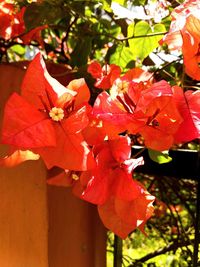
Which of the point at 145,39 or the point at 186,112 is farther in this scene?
the point at 145,39

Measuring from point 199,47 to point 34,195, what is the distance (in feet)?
1.02

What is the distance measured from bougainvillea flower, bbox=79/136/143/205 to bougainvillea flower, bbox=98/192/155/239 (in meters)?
0.01

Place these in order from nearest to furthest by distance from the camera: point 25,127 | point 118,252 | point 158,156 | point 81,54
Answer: point 25,127 < point 158,156 < point 81,54 < point 118,252

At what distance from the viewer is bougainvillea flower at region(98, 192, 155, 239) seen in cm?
36

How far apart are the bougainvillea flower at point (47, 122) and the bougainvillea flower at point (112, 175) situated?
2 cm

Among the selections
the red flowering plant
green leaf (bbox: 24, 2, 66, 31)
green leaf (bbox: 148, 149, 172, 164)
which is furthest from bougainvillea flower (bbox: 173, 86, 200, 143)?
green leaf (bbox: 24, 2, 66, 31)

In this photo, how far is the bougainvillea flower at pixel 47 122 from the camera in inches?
12.6

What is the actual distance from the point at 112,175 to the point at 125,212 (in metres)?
0.03

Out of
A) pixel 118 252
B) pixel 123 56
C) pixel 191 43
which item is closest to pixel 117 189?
pixel 191 43

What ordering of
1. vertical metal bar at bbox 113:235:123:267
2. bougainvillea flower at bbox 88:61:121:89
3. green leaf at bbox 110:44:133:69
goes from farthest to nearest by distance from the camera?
vertical metal bar at bbox 113:235:123:267, green leaf at bbox 110:44:133:69, bougainvillea flower at bbox 88:61:121:89

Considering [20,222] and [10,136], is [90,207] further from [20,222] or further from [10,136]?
[10,136]

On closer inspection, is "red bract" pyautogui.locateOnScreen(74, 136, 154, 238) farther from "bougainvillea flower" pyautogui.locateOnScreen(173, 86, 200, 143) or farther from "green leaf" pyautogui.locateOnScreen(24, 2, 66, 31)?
"green leaf" pyautogui.locateOnScreen(24, 2, 66, 31)

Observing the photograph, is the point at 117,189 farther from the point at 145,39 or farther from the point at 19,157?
the point at 145,39

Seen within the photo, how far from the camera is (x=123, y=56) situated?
535 mm
